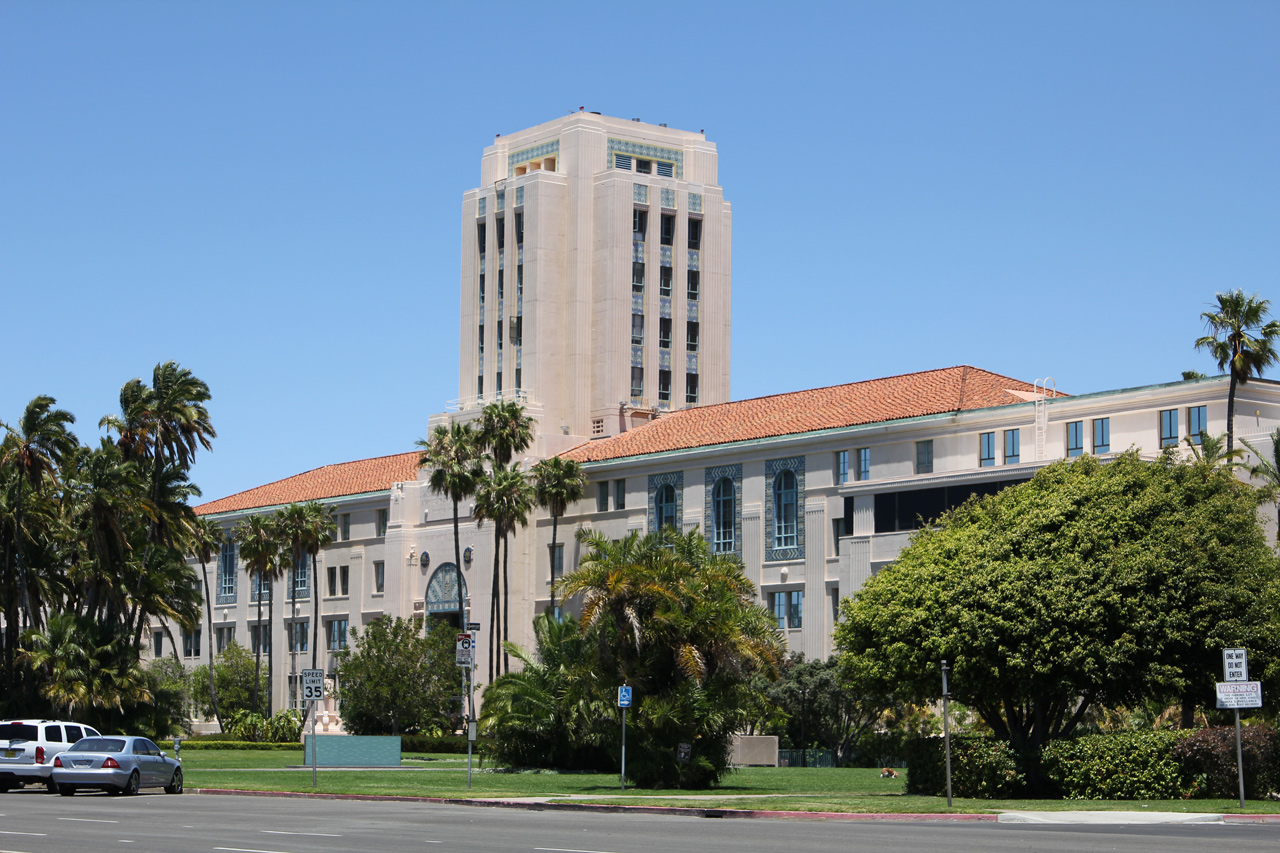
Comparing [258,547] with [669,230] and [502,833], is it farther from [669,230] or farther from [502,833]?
[502,833]

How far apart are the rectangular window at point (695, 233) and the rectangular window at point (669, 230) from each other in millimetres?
1322

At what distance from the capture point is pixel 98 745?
125 ft

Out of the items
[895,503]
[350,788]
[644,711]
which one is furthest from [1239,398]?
[350,788]

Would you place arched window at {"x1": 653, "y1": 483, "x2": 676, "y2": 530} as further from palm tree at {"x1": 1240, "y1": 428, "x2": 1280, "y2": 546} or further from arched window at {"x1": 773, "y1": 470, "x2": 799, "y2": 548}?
palm tree at {"x1": 1240, "y1": 428, "x2": 1280, "y2": 546}

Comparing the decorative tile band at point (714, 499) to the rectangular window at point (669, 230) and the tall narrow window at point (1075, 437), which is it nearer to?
the tall narrow window at point (1075, 437)

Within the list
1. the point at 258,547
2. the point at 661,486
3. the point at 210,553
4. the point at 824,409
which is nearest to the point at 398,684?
the point at 661,486

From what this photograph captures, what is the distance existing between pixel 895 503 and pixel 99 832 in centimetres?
5080

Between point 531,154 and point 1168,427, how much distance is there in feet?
173

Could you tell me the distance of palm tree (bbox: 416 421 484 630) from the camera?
8950 centimetres

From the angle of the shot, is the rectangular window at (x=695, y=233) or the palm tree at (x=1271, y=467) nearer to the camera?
the palm tree at (x=1271, y=467)

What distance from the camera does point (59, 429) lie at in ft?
230

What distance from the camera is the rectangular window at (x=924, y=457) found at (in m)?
74.9

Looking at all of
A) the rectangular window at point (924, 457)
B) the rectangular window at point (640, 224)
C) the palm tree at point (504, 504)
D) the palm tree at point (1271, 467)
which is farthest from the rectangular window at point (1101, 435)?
the rectangular window at point (640, 224)

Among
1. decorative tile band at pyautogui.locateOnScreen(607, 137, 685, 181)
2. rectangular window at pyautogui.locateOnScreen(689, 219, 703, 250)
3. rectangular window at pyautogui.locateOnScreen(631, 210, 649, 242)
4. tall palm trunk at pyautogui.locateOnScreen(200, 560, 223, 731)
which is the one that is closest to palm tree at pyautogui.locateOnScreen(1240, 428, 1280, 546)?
rectangular window at pyautogui.locateOnScreen(631, 210, 649, 242)
